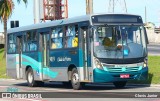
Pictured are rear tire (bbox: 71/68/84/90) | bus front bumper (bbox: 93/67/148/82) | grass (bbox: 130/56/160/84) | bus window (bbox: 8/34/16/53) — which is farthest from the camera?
bus window (bbox: 8/34/16/53)

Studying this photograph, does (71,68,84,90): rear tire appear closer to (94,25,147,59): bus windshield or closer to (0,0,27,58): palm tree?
(94,25,147,59): bus windshield

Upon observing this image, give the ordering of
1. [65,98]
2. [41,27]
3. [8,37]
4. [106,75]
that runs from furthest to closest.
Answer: [8,37] < [41,27] < [106,75] < [65,98]

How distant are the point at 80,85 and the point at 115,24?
3073 mm

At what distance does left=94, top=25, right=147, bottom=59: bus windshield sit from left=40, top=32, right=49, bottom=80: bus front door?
4.59m

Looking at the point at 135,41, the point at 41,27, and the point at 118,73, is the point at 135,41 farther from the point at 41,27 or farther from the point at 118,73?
the point at 41,27

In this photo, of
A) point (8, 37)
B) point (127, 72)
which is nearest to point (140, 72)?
point (127, 72)

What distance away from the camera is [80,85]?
76.8 feet

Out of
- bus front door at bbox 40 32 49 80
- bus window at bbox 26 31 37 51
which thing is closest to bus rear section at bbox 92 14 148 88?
bus front door at bbox 40 32 49 80

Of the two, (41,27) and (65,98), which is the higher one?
(41,27)

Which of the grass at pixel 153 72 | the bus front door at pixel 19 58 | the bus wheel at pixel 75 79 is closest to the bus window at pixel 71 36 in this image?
the bus wheel at pixel 75 79

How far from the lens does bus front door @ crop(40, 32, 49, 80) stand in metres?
26.3

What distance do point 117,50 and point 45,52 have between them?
5275 millimetres

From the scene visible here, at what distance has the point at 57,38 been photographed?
2511cm

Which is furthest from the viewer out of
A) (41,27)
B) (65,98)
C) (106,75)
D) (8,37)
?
(8,37)
